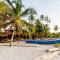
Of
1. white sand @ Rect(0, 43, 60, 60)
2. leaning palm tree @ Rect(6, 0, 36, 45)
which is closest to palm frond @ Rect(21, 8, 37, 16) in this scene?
leaning palm tree @ Rect(6, 0, 36, 45)

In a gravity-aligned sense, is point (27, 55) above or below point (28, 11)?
below

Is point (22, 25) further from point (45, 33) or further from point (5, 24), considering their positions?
point (45, 33)

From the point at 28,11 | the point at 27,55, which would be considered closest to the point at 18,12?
the point at 28,11

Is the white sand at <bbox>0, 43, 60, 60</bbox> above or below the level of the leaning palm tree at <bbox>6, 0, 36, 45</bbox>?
below

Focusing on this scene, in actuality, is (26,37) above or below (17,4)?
below

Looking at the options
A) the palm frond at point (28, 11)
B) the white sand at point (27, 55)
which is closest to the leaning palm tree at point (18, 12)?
the palm frond at point (28, 11)

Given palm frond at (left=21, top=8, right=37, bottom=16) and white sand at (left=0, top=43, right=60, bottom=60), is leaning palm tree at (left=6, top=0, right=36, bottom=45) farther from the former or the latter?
white sand at (left=0, top=43, right=60, bottom=60)

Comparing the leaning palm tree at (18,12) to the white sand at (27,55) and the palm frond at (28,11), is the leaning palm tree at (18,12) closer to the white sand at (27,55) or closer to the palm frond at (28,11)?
the palm frond at (28,11)

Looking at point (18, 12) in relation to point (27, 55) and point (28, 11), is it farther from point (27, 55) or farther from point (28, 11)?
point (27, 55)

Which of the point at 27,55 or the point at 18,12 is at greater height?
the point at 18,12

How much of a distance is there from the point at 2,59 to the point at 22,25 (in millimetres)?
11489

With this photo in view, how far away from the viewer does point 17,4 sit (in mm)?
22641

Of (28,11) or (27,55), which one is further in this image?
(28,11)

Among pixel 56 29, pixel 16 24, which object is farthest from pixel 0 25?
pixel 56 29
